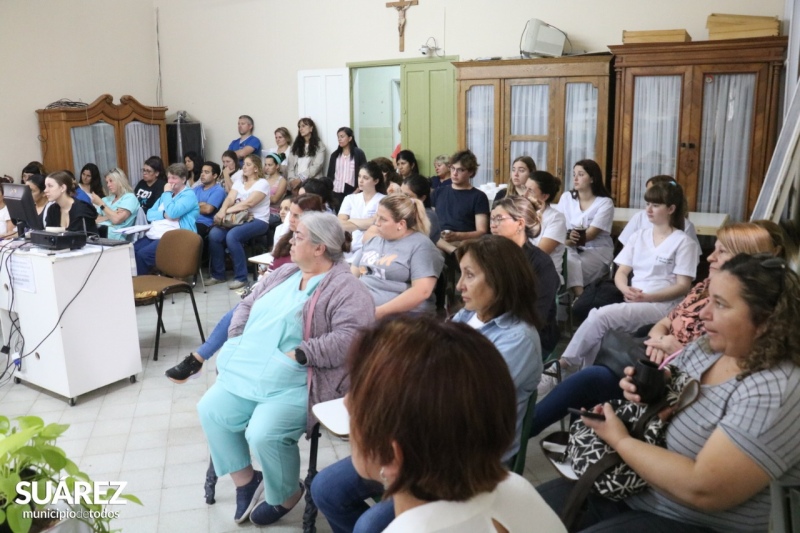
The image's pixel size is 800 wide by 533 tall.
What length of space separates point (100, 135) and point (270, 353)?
666cm

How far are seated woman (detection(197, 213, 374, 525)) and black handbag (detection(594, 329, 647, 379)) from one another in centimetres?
88

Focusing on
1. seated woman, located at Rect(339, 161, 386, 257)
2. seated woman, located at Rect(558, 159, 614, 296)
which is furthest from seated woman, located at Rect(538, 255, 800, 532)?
seated woman, located at Rect(339, 161, 386, 257)

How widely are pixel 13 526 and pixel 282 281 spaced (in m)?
1.67

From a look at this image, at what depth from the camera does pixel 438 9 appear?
7.45 meters

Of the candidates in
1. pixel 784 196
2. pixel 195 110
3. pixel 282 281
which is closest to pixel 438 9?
pixel 195 110

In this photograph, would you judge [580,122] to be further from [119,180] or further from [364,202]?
[119,180]

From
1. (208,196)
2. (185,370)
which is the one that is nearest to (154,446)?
(185,370)

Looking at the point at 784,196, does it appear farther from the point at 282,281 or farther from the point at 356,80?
the point at 356,80

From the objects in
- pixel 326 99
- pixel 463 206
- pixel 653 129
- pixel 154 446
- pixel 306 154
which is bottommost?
pixel 154 446

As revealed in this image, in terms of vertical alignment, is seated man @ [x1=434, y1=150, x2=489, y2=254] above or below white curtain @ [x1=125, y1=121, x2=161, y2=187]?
below

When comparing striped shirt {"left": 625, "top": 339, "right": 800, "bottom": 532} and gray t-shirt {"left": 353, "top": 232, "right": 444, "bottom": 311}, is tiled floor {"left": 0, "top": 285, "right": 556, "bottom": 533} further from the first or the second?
striped shirt {"left": 625, "top": 339, "right": 800, "bottom": 532}

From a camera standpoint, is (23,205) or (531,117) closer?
(23,205)

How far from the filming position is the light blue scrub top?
2562mm

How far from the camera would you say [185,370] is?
9.69ft
